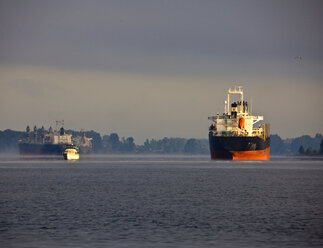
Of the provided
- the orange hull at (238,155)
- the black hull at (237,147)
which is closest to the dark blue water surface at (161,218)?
the black hull at (237,147)

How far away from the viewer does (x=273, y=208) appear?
5622cm

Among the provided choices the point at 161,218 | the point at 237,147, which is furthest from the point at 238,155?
the point at 161,218

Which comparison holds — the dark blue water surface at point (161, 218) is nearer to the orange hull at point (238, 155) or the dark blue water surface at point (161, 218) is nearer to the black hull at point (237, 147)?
the black hull at point (237, 147)

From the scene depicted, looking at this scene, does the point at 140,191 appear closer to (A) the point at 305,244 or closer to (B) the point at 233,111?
(A) the point at 305,244

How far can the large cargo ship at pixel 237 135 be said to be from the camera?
176625mm

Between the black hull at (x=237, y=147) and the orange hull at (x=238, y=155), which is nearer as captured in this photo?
the black hull at (x=237, y=147)

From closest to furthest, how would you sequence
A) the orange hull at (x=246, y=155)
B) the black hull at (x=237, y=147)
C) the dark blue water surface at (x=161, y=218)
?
the dark blue water surface at (x=161, y=218) < the black hull at (x=237, y=147) < the orange hull at (x=246, y=155)

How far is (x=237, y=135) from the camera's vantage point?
184 m

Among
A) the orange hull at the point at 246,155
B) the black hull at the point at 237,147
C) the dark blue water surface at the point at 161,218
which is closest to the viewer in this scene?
the dark blue water surface at the point at 161,218

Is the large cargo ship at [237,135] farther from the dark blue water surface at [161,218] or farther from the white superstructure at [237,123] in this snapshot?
the dark blue water surface at [161,218]

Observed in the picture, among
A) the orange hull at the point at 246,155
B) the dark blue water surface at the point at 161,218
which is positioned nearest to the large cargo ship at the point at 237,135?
the orange hull at the point at 246,155

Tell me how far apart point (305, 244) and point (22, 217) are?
2226 cm

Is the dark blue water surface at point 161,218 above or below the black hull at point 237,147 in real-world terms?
below

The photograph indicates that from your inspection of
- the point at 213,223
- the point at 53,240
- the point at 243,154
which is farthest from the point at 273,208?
the point at 243,154
